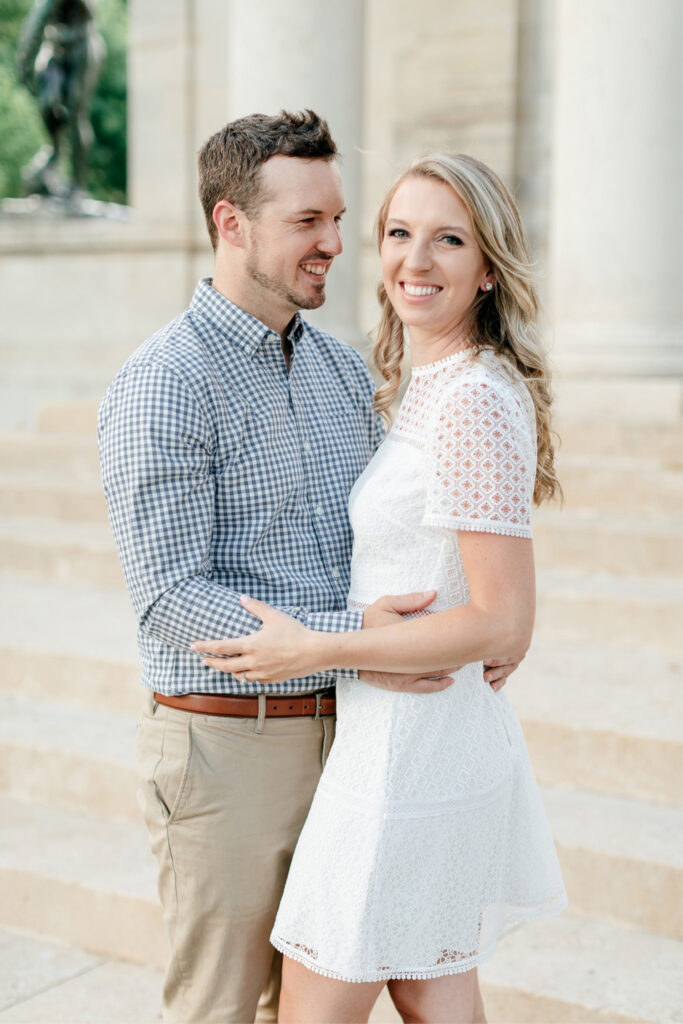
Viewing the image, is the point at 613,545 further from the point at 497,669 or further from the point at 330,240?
the point at 330,240

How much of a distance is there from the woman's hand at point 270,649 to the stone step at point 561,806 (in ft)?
5.62

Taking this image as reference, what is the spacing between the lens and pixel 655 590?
4984 mm

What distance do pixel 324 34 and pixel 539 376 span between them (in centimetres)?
518

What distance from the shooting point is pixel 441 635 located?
2.03m

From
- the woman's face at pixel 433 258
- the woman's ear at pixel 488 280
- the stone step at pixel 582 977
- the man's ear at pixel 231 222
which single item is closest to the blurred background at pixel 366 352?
the stone step at pixel 582 977

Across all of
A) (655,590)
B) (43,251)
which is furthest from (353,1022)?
(43,251)

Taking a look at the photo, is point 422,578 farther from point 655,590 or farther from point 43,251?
point 43,251

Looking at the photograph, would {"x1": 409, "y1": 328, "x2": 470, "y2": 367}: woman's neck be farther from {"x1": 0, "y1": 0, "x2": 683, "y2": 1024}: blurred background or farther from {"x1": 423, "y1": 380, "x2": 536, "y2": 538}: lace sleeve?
{"x1": 0, "y1": 0, "x2": 683, "y2": 1024}: blurred background

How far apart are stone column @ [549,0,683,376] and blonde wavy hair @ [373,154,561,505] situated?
14.7ft

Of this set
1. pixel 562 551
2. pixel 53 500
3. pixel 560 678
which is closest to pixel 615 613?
pixel 560 678

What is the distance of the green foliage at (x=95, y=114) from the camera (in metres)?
26.8

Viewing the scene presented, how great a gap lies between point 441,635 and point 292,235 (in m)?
0.80

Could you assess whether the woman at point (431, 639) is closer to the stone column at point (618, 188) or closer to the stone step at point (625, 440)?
the stone step at point (625, 440)

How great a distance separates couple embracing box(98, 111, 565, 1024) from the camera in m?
2.06
